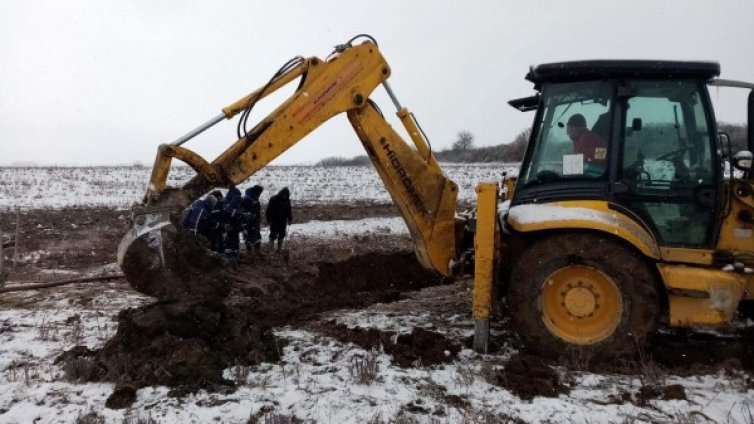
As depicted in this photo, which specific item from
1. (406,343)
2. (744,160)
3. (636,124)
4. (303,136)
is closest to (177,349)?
(406,343)

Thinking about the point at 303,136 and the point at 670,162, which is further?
the point at 303,136

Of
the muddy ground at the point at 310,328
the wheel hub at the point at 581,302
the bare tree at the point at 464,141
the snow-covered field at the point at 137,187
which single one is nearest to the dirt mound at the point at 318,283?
the muddy ground at the point at 310,328

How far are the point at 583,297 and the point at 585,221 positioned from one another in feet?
2.17

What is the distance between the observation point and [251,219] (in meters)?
9.80

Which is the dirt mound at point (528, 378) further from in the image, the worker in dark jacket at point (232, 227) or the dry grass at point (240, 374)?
the worker in dark jacket at point (232, 227)

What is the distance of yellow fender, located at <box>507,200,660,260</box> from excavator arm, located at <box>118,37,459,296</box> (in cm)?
106

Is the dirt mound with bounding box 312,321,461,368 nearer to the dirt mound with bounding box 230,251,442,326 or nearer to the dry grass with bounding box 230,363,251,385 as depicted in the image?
the dirt mound with bounding box 230,251,442,326

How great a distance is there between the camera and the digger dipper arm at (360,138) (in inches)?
215

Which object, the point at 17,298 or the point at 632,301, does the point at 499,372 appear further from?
the point at 17,298

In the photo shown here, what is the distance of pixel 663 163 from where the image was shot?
4883mm

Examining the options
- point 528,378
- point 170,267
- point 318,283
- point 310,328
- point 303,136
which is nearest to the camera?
point 528,378

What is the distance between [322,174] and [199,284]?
30.0 m

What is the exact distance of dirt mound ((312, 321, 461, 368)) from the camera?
16.3 ft

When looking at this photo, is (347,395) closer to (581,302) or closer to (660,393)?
(581,302)
